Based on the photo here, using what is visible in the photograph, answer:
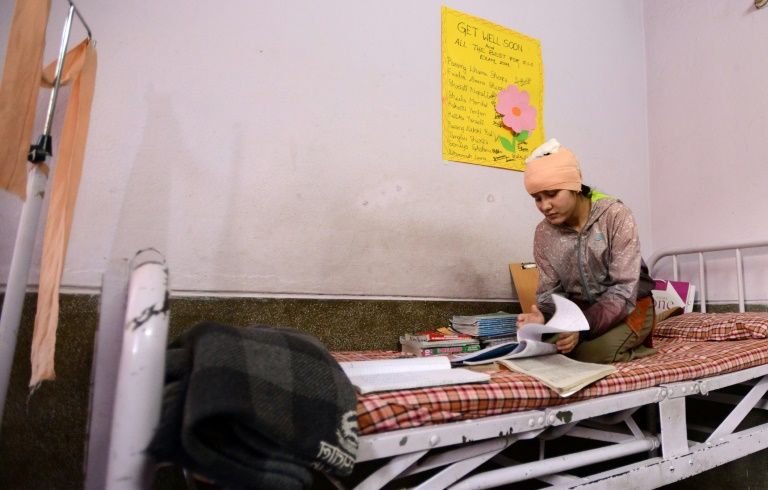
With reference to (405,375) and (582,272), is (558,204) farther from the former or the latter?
(405,375)

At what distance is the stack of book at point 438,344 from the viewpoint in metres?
1.60

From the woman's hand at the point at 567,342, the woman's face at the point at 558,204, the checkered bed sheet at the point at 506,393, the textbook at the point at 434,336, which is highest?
the woman's face at the point at 558,204

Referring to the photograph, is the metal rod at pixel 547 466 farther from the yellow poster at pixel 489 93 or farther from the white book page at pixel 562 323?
the yellow poster at pixel 489 93

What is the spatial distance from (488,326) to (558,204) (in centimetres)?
53

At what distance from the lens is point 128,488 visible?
591mm

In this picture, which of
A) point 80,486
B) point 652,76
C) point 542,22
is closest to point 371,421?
point 80,486

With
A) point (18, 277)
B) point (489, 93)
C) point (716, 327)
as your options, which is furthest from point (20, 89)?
point (716, 327)

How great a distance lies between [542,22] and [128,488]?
259 centimetres

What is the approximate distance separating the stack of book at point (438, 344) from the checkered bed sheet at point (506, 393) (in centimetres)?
29

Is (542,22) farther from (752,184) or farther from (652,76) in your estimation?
(752,184)

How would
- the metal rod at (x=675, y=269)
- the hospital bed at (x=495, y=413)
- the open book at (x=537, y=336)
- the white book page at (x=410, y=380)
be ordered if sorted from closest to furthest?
the hospital bed at (x=495, y=413)
the white book page at (x=410, y=380)
the open book at (x=537, y=336)
the metal rod at (x=675, y=269)

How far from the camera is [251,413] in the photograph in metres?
0.64

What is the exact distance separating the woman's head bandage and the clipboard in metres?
0.62

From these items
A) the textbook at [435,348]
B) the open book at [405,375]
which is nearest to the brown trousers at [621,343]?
the textbook at [435,348]
